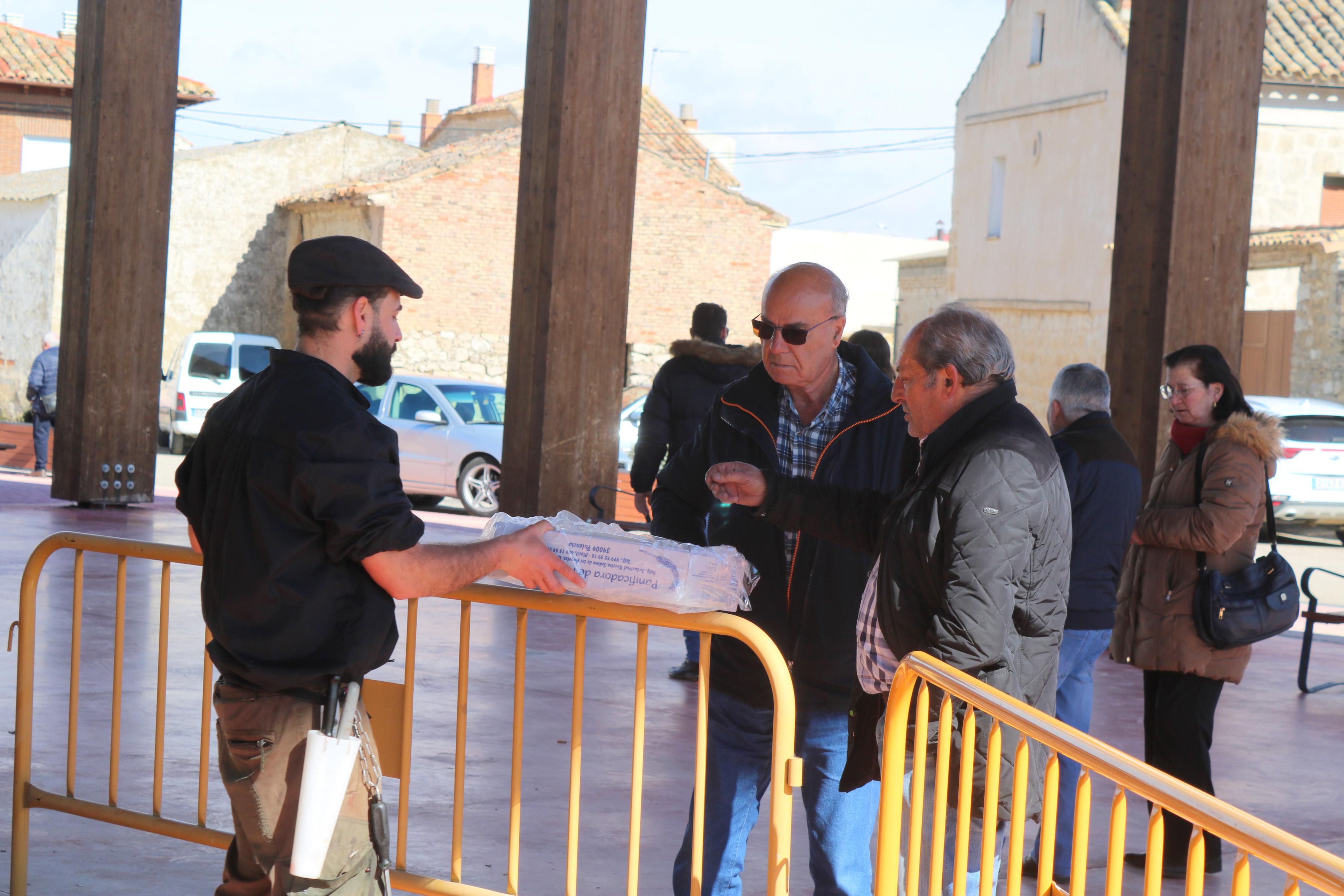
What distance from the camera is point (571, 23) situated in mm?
9117

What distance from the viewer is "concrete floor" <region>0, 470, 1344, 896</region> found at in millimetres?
4355

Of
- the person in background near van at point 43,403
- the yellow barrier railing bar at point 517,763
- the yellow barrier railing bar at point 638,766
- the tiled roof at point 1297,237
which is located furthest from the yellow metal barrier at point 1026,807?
the tiled roof at point 1297,237

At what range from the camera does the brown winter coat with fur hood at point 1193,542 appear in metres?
4.66

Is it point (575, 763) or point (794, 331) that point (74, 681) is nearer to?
point (575, 763)

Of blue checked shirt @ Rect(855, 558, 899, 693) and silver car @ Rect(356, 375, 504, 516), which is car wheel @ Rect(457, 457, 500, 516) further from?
blue checked shirt @ Rect(855, 558, 899, 693)

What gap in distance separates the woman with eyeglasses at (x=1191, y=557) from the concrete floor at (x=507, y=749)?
0.42 meters

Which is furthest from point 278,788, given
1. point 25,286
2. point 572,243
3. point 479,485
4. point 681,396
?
point 25,286

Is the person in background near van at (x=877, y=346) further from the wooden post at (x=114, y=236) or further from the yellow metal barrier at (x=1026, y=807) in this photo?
the wooden post at (x=114, y=236)

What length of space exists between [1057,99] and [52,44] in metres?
25.5

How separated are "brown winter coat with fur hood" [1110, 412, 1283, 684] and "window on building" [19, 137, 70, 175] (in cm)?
3642

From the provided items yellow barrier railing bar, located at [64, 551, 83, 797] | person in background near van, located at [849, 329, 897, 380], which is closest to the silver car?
person in background near van, located at [849, 329, 897, 380]

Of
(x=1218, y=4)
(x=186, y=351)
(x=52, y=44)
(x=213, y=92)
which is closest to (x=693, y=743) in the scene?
(x=1218, y=4)

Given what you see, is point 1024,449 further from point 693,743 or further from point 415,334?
point 415,334

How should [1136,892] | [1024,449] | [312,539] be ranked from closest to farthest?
1. [312,539]
2. [1024,449]
3. [1136,892]
